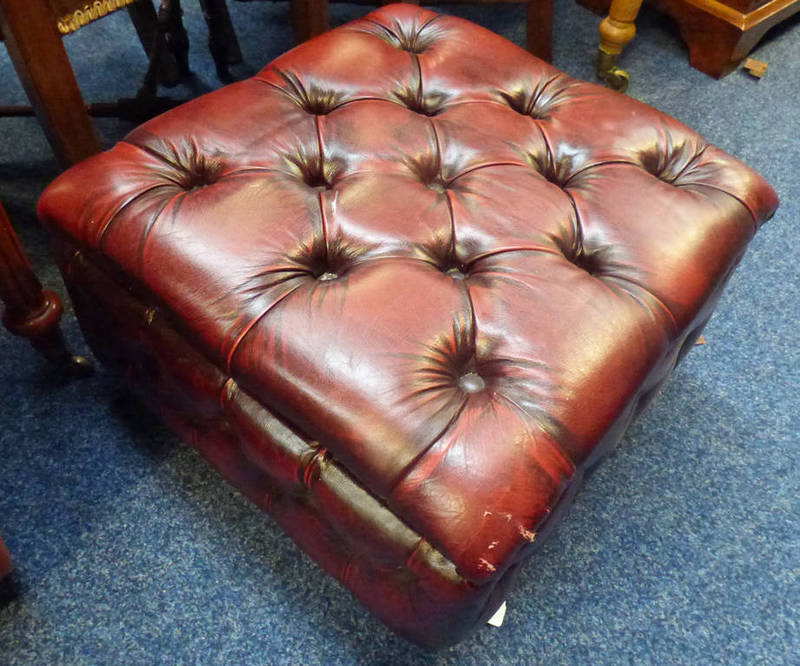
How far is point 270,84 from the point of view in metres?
0.83

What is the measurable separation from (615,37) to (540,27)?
0.18m

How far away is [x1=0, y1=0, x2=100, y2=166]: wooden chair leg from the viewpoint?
84cm

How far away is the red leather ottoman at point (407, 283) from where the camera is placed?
1.83 feet

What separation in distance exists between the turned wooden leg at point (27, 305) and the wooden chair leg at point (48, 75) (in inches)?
9.3

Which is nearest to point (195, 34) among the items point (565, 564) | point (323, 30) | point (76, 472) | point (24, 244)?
point (323, 30)

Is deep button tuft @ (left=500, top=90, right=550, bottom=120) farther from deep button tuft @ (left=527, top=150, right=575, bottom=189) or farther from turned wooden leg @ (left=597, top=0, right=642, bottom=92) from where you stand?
turned wooden leg @ (left=597, top=0, right=642, bottom=92)

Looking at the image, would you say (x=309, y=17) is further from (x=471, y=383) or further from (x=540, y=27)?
(x=471, y=383)

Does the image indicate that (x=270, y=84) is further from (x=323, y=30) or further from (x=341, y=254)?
(x=323, y=30)

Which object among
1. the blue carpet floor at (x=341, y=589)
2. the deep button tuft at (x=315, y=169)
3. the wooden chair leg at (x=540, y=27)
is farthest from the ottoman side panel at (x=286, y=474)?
the wooden chair leg at (x=540, y=27)

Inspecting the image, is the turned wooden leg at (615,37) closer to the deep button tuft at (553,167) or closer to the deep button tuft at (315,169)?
the deep button tuft at (553,167)

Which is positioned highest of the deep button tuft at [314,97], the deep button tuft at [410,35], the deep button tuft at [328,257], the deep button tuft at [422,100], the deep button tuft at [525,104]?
the deep button tuft at [410,35]

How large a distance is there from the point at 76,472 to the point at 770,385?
1.00 meters

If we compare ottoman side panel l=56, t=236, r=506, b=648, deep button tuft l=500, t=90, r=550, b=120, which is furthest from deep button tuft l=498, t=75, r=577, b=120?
ottoman side panel l=56, t=236, r=506, b=648

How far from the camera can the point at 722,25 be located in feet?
4.94
